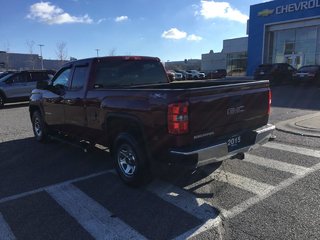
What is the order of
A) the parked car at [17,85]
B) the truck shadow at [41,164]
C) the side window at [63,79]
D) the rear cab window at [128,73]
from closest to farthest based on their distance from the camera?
the truck shadow at [41,164] < the rear cab window at [128,73] < the side window at [63,79] < the parked car at [17,85]

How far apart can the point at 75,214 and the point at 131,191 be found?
988mm

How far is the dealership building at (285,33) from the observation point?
30203mm

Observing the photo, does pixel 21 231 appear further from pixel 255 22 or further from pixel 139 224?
pixel 255 22

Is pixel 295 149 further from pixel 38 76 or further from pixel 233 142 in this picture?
pixel 38 76

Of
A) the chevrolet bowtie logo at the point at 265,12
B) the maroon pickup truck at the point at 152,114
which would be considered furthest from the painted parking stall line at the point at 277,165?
the chevrolet bowtie logo at the point at 265,12

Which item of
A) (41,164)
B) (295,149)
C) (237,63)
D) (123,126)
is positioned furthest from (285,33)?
(123,126)

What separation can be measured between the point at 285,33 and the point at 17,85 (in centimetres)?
2608

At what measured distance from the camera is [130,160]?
16.7 feet

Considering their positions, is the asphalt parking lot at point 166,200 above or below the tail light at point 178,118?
below

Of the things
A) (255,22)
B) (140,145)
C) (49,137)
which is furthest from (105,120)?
(255,22)

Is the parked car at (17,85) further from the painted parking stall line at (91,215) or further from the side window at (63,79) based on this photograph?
the painted parking stall line at (91,215)

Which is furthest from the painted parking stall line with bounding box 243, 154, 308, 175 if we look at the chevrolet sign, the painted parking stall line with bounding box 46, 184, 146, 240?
the chevrolet sign

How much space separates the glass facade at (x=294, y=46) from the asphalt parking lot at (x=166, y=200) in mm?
27285

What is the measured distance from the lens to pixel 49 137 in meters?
8.05
